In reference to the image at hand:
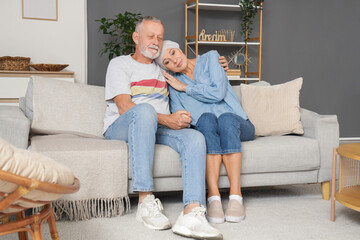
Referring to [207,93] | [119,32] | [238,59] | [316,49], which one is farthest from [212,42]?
[207,93]

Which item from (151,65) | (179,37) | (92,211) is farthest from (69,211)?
(179,37)

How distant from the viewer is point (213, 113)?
2.65m

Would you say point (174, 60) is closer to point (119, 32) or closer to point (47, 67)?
point (47, 67)

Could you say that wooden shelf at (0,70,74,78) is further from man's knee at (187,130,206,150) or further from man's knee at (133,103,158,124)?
man's knee at (187,130,206,150)

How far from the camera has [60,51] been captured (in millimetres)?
4676

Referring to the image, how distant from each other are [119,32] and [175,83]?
2.27 metres

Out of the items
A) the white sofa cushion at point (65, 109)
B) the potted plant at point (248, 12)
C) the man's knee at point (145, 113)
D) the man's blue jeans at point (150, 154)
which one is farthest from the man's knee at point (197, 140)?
the potted plant at point (248, 12)

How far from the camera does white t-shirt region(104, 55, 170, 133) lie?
2.61m

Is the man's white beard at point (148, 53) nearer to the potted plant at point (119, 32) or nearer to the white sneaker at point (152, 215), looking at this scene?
the white sneaker at point (152, 215)

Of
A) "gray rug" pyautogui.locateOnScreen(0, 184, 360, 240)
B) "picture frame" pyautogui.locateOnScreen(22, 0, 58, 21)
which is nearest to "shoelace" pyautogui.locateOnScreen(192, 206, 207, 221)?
"gray rug" pyautogui.locateOnScreen(0, 184, 360, 240)

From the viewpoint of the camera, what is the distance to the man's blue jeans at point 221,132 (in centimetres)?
243

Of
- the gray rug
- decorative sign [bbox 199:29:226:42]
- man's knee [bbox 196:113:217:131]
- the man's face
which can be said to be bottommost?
the gray rug

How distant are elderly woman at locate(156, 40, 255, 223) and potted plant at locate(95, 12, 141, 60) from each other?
176 cm

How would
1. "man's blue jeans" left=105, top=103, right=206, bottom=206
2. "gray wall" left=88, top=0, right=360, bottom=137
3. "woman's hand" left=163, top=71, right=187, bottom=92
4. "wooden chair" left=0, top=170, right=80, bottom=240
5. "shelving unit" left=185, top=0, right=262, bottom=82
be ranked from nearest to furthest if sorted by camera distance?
"wooden chair" left=0, top=170, right=80, bottom=240, "man's blue jeans" left=105, top=103, right=206, bottom=206, "woman's hand" left=163, top=71, right=187, bottom=92, "shelving unit" left=185, top=0, right=262, bottom=82, "gray wall" left=88, top=0, right=360, bottom=137
